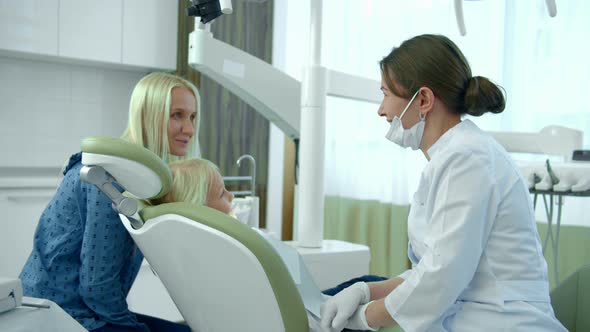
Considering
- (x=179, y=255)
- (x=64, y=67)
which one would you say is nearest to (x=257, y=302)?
(x=179, y=255)

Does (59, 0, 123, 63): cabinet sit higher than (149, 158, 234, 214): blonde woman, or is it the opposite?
(59, 0, 123, 63): cabinet

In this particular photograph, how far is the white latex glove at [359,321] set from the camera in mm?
1188

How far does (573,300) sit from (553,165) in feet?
1.70

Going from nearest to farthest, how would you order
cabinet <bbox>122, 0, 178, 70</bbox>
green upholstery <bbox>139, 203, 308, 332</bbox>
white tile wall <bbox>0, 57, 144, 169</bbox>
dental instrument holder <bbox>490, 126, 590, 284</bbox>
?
1. green upholstery <bbox>139, 203, 308, 332</bbox>
2. dental instrument holder <bbox>490, 126, 590, 284</bbox>
3. white tile wall <bbox>0, 57, 144, 169</bbox>
4. cabinet <bbox>122, 0, 178, 70</bbox>

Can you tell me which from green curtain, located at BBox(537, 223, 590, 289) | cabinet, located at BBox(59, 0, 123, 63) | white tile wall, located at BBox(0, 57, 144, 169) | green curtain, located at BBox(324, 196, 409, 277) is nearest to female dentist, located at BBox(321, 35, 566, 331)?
green curtain, located at BBox(537, 223, 590, 289)

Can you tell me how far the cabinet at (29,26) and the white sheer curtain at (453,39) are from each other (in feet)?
5.00

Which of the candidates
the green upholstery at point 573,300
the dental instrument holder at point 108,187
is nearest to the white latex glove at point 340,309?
the dental instrument holder at point 108,187

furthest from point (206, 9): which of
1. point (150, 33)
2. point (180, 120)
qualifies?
point (150, 33)

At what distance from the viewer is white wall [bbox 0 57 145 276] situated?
3.24 meters

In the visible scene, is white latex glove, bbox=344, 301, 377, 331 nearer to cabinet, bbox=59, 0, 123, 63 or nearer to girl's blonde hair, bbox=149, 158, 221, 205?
girl's blonde hair, bbox=149, 158, 221, 205

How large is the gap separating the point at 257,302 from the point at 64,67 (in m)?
3.15

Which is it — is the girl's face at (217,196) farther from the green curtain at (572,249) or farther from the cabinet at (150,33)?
the cabinet at (150,33)

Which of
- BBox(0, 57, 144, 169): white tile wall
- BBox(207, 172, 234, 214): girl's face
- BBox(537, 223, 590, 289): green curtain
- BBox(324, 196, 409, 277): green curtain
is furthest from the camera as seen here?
BBox(0, 57, 144, 169): white tile wall

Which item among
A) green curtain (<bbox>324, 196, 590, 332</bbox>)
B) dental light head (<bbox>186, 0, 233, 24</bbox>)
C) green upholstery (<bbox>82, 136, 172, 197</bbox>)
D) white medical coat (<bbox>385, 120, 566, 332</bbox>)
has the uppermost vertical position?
dental light head (<bbox>186, 0, 233, 24</bbox>)
